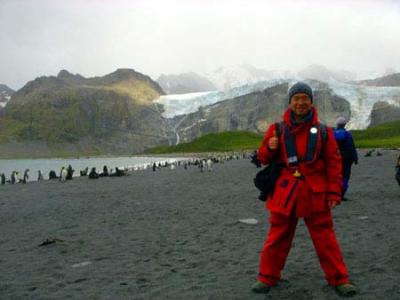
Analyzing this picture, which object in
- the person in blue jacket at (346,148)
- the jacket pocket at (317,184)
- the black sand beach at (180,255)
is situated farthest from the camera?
the person in blue jacket at (346,148)

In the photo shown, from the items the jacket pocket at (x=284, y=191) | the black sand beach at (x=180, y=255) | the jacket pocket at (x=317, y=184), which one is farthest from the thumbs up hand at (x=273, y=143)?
the black sand beach at (x=180, y=255)

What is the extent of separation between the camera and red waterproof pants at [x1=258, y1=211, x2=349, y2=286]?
632cm

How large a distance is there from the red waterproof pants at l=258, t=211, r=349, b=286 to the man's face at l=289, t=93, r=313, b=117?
1.42m

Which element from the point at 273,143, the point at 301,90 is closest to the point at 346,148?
the point at 301,90

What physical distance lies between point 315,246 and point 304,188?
86cm

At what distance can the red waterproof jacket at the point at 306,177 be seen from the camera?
6285 millimetres

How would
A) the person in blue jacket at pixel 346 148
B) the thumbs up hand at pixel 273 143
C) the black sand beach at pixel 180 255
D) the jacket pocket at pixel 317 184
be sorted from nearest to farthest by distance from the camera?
the jacket pocket at pixel 317 184 → the thumbs up hand at pixel 273 143 → the black sand beach at pixel 180 255 → the person in blue jacket at pixel 346 148

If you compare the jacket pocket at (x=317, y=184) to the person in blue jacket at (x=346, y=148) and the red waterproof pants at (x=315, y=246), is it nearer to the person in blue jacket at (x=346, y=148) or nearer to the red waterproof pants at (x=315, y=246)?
the red waterproof pants at (x=315, y=246)

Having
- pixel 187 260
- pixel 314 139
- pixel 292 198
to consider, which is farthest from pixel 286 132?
pixel 187 260

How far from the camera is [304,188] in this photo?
6.30m

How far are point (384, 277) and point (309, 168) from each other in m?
2.05

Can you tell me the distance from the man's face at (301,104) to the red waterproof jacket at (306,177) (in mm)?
125

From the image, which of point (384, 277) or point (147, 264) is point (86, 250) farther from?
point (384, 277)

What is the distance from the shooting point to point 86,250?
10.3 m
